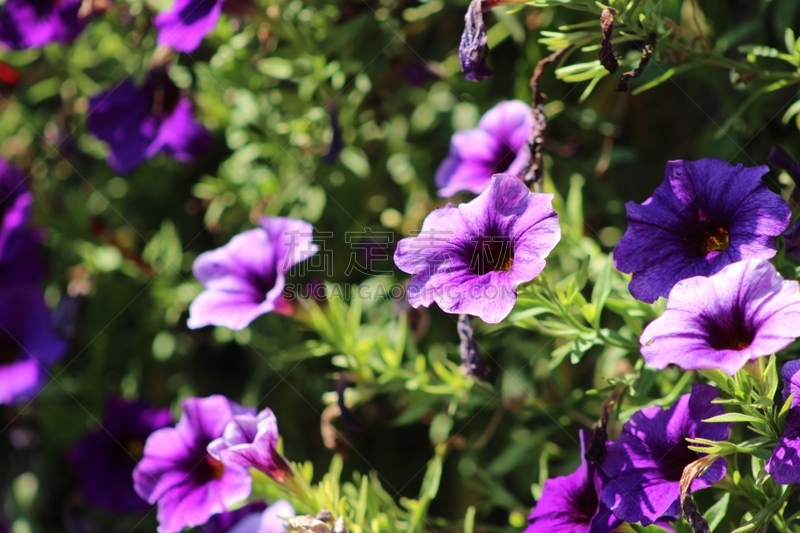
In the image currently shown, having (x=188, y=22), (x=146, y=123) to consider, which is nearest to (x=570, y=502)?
(x=188, y=22)

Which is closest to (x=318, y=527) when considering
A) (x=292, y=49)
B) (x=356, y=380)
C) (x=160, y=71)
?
(x=356, y=380)

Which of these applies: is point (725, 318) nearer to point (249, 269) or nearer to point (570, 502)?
point (570, 502)

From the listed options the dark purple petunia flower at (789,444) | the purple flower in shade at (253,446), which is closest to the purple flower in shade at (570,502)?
the dark purple petunia flower at (789,444)

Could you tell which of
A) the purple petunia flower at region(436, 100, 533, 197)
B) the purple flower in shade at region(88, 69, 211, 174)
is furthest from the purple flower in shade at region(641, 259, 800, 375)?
the purple flower in shade at region(88, 69, 211, 174)

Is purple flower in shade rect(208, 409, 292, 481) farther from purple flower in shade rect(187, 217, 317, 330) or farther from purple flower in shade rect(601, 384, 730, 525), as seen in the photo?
purple flower in shade rect(601, 384, 730, 525)

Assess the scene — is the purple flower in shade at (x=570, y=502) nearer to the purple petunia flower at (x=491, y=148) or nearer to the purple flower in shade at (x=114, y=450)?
the purple petunia flower at (x=491, y=148)

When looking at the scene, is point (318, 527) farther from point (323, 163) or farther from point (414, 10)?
point (414, 10)
